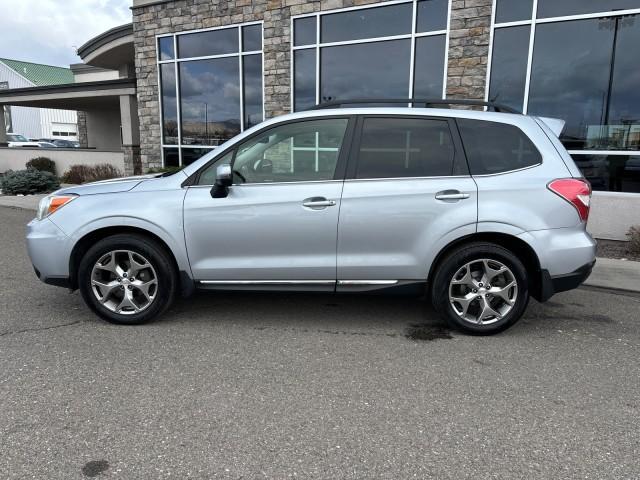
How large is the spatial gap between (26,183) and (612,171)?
1531 cm

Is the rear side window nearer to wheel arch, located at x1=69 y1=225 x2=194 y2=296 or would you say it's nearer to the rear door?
the rear door

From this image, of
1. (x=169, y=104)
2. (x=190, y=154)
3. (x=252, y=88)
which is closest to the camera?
(x=252, y=88)

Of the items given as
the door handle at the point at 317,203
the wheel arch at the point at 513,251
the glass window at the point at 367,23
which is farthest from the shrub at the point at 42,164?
the wheel arch at the point at 513,251

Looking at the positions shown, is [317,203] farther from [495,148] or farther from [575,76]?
[575,76]

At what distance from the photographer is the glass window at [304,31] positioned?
431 inches

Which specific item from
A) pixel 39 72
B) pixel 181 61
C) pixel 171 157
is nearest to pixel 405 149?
pixel 181 61

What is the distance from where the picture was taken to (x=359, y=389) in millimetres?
3215

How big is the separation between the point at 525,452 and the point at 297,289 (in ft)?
7.14

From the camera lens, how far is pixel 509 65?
903 cm

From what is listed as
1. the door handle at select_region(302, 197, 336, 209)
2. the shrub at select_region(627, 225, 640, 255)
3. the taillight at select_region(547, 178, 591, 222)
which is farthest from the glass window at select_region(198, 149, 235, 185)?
the shrub at select_region(627, 225, 640, 255)

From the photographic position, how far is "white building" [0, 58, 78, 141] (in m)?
53.4

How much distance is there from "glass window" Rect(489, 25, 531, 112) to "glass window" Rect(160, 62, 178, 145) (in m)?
8.56

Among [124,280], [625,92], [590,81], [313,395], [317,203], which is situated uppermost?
[590,81]

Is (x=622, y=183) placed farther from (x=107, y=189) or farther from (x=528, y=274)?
(x=107, y=189)
